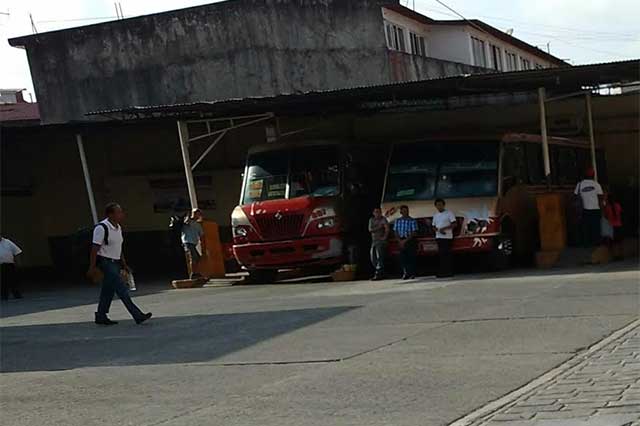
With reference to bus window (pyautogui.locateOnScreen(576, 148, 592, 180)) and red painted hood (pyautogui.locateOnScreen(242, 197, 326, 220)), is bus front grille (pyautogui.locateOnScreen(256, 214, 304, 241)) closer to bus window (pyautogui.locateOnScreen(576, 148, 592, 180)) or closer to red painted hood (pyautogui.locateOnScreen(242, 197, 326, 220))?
red painted hood (pyautogui.locateOnScreen(242, 197, 326, 220))

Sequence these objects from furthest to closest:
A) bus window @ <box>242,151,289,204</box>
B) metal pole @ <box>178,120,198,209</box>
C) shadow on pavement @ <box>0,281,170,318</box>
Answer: metal pole @ <box>178,120,198,209</box> → bus window @ <box>242,151,289,204</box> → shadow on pavement @ <box>0,281,170,318</box>

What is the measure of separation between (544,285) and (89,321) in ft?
23.7

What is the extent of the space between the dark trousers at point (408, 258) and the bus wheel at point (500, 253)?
62.9 inches

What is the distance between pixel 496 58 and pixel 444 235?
28829 millimetres

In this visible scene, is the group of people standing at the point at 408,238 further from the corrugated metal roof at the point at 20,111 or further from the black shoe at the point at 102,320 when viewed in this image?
the corrugated metal roof at the point at 20,111

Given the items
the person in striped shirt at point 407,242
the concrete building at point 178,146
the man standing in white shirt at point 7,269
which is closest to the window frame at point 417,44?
the concrete building at point 178,146

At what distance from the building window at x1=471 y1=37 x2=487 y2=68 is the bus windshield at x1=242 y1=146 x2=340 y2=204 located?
2213 centimetres

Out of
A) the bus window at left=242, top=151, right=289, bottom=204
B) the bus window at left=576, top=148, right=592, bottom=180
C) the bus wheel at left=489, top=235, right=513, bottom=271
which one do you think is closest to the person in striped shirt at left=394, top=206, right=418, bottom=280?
the bus wheel at left=489, top=235, right=513, bottom=271

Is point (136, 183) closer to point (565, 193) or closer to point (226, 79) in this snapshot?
point (226, 79)

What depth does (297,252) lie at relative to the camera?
68.8 ft

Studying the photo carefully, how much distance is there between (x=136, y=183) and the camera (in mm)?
31562

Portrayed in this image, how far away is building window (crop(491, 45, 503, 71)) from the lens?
150 feet

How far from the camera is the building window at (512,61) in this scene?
1876 inches

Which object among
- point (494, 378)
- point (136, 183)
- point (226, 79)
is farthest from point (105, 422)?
point (226, 79)
